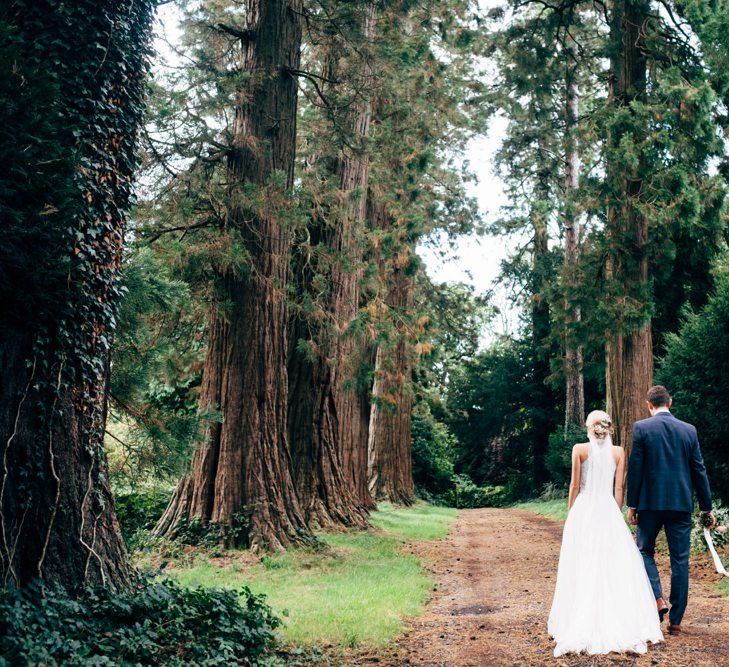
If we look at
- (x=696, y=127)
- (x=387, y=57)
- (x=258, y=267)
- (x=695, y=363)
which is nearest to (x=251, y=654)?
(x=258, y=267)

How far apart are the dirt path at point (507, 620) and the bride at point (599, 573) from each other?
0.17 metres

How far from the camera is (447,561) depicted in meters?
12.5

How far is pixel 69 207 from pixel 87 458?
1.80 metres

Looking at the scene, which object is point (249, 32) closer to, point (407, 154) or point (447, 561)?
point (407, 154)

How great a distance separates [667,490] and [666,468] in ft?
0.61

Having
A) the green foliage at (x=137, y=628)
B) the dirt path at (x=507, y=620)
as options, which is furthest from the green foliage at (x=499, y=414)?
the green foliage at (x=137, y=628)

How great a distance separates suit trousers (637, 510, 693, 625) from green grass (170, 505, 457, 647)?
2.29 m

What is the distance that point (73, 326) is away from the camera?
5.58 m

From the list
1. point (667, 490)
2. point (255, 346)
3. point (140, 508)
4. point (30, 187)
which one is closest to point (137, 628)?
point (30, 187)

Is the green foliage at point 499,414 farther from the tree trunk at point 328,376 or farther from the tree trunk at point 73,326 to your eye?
the tree trunk at point 73,326

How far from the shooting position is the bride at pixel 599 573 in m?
6.15

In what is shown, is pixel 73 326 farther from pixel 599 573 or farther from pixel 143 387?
pixel 599 573

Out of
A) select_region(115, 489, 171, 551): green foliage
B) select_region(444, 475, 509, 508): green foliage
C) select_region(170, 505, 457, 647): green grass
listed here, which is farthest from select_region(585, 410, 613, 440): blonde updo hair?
select_region(444, 475, 509, 508): green foliage

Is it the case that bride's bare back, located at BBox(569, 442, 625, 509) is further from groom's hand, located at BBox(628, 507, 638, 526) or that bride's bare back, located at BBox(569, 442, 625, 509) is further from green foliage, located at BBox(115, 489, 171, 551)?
green foliage, located at BBox(115, 489, 171, 551)
